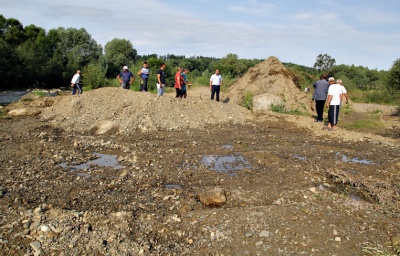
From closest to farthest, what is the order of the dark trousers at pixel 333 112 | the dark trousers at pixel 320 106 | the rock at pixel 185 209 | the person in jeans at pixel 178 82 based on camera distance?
the rock at pixel 185 209 → the dark trousers at pixel 333 112 → the dark trousers at pixel 320 106 → the person in jeans at pixel 178 82

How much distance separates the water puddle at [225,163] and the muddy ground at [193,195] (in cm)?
2

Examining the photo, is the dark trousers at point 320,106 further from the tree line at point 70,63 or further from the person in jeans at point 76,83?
the person in jeans at point 76,83

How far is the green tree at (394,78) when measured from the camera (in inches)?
761

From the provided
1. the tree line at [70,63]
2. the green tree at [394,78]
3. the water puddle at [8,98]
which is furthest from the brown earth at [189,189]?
the green tree at [394,78]

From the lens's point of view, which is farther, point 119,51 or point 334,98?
point 119,51

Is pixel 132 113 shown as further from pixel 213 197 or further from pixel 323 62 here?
pixel 323 62

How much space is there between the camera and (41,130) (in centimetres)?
866

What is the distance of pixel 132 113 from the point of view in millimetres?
10172

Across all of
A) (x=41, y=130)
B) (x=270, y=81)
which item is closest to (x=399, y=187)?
(x=41, y=130)

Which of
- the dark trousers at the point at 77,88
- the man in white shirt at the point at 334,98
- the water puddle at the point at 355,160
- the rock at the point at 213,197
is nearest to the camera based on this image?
the rock at the point at 213,197

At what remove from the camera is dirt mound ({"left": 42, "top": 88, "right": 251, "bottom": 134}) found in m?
9.30

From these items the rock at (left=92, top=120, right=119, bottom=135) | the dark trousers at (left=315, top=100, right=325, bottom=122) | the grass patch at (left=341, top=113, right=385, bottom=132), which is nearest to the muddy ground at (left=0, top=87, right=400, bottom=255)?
the rock at (left=92, top=120, right=119, bottom=135)

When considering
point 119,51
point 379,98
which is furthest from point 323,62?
point 119,51

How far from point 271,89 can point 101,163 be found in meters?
9.18
